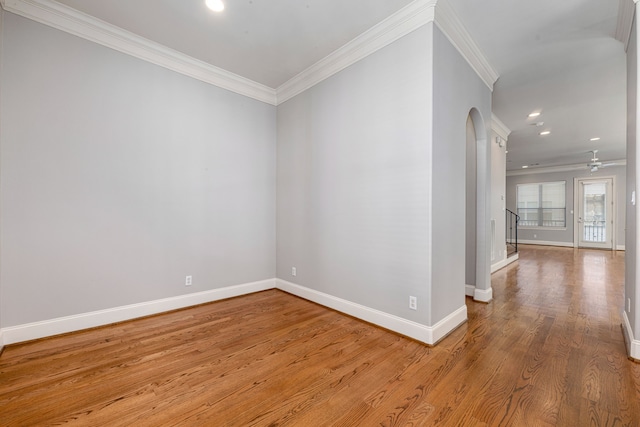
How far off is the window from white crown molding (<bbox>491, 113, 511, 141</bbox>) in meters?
5.76

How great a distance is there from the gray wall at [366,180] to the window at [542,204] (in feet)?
33.7

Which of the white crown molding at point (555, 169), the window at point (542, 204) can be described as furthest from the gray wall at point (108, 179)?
the window at point (542, 204)

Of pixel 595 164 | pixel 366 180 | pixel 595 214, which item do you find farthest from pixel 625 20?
pixel 595 214

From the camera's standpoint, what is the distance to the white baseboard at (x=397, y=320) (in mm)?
2357

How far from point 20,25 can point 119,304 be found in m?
2.55

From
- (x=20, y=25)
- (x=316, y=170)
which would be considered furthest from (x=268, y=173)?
(x=20, y=25)

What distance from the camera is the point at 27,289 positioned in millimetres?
2305

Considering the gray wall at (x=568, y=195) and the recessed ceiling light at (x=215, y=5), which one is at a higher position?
the recessed ceiling light at (x=215, y=5)

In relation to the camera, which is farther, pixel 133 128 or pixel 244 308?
pixel 244 308

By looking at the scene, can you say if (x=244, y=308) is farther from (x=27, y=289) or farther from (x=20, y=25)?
(x=20, y=25)

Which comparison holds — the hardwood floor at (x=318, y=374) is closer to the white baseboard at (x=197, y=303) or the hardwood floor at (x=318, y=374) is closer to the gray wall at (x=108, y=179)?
the white baseboard at (x=197, y=303)

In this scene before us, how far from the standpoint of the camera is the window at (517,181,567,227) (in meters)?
9.51

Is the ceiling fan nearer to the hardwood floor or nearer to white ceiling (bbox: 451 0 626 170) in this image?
white ceiling (bbox: 451 0 626 170)

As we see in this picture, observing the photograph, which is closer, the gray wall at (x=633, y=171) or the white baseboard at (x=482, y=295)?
the gray wall at (x=633, y=171)
